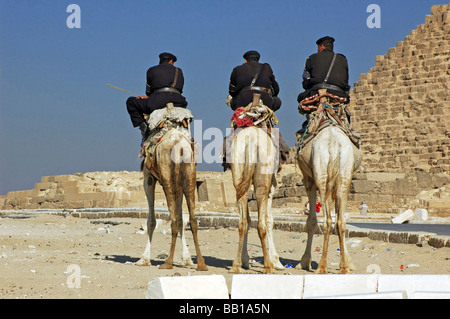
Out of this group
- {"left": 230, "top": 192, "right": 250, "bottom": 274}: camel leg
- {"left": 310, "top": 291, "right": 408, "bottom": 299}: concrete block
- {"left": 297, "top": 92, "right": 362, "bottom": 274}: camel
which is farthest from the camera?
{"left": 230, "top": 192, "right": 250, "bottom": 274}: camel leg

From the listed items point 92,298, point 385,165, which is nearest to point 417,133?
point 385,165

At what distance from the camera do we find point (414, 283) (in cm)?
682

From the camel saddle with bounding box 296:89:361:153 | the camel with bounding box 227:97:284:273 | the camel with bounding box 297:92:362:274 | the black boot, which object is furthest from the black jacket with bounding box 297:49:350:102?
the black boot

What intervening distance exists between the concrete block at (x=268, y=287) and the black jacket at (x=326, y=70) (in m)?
4.28

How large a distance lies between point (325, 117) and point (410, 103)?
232ft

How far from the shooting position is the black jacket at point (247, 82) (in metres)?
10.5

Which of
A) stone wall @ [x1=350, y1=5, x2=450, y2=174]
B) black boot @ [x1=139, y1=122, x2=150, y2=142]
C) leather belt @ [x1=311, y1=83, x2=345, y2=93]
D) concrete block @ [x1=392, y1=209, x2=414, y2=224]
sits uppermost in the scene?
stone wall @ [x1=350, y1=5, x2=450, y2=174]

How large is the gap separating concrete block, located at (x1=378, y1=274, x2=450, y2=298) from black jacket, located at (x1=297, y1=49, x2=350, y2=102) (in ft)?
13.6

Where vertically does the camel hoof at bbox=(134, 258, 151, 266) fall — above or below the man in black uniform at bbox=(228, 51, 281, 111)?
below

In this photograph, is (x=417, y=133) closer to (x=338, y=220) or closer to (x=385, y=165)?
(x=385, y=165)

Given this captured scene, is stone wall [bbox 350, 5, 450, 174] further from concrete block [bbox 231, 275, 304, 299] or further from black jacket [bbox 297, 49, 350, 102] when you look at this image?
concrete block [bbox 231, 275, 304, 299]

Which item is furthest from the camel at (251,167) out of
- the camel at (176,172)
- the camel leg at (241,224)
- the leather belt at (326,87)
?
the leather belt at (326,87)

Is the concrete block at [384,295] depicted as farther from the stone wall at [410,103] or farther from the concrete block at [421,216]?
the stone wall at [410,103]

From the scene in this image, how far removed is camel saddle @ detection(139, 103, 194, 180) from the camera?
1055 cm
